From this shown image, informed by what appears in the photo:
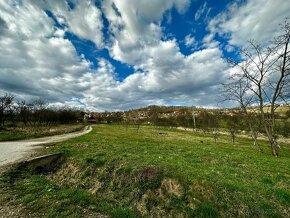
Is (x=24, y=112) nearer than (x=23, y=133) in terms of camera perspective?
No

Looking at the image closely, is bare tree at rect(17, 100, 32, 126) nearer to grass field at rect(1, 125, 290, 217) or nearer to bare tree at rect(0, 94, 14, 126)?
bare tree at rect(0, 94, 14, 126)

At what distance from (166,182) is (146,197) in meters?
1.13

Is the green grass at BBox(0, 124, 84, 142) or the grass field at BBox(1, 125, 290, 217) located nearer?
the grass field at BBox(1, 125, 290, 217)

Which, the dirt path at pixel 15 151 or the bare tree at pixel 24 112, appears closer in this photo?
the dirt path at pixel 15 151

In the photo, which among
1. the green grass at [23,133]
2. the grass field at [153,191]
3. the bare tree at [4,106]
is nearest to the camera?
the grass field at [153,191]

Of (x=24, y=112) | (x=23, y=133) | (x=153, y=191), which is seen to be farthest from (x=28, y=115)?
(x=153, y=191)

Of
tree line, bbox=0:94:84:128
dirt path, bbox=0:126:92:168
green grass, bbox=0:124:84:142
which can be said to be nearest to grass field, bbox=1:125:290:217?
dirt path, bbox=0:126:92:168

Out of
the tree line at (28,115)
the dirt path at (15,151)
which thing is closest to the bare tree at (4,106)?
the tree line at (28,115)

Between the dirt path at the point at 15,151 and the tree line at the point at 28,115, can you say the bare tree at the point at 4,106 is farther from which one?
the dirt path at the point at 15,151

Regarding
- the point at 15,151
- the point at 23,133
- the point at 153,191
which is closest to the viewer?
the point at 153,191

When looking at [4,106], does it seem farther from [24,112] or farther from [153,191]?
[153,191]

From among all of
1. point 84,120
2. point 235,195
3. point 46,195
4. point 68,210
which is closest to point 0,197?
point 46,195

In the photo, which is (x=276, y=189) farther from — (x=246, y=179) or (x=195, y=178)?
(x=195, y=178)

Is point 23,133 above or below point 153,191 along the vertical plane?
above
